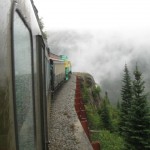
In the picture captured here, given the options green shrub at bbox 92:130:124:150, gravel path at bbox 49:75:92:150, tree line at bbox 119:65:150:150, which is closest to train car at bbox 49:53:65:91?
gravel path at bbox 49:75:92:150

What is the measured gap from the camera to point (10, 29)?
198 cm

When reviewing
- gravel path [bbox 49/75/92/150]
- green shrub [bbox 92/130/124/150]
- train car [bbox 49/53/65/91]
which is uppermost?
train car [bbox 49/53/65/91]

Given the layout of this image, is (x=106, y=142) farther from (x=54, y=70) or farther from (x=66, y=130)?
(x=66, y=130)

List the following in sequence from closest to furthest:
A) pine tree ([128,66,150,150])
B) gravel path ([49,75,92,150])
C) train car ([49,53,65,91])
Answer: gravel path ([49,75,92,150])
train car ([49,53,65,91])
pine tree ([128,66,150,150])

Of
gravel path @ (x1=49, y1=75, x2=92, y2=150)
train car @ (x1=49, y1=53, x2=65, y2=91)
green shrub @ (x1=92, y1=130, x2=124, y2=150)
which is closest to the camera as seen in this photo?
gravel path @ (x1=49, y1=75, x2=92, y2=150)

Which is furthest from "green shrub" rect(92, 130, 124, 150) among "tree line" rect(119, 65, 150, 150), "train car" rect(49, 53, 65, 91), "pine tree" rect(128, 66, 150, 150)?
"train car" rect(49, 53, 65, 91)

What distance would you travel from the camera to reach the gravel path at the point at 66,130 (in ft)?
47.7

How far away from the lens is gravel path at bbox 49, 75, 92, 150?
573 inches

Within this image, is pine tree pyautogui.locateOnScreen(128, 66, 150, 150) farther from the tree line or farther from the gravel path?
the gravel path

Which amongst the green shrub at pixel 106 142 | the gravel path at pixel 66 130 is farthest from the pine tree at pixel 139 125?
the gravel path at pixel 66 130

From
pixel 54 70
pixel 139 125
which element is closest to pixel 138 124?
pixel 139 125

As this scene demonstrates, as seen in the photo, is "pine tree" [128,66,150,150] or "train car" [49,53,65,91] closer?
"train car" [49,53,65,91]

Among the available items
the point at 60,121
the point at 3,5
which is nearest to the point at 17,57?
the point at 3,5

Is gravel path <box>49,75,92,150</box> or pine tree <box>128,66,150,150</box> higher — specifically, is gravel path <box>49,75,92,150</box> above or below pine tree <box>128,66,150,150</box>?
above
